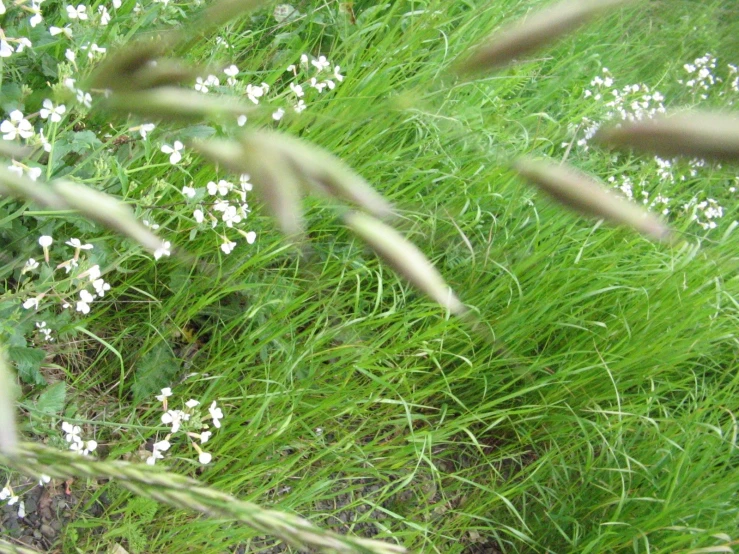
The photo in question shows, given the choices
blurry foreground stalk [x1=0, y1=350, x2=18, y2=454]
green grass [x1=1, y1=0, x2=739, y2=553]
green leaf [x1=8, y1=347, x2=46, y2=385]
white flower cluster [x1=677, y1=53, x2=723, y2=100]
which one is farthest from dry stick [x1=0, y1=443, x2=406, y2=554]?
white flower cluster [x1=677, y1=53, x2=723, y2=100]

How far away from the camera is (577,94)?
9.77 feet

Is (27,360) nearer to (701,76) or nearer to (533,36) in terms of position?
(533,36)

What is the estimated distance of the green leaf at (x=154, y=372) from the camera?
1.79m

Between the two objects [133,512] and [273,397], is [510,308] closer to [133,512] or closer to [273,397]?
[273,397]

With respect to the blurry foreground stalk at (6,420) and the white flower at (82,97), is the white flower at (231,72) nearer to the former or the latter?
the white flower at (82,97)

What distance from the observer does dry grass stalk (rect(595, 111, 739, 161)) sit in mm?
500

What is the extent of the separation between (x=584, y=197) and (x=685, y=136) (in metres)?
0.09

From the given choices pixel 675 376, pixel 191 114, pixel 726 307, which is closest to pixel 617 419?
pixel 675 376

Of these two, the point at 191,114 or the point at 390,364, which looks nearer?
the point at 191,114

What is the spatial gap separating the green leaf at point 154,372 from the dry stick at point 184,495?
127 cm

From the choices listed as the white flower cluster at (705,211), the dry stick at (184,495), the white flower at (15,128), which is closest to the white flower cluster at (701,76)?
the white flower cluster at (705,211)

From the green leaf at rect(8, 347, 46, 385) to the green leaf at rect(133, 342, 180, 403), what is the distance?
27 centimetres

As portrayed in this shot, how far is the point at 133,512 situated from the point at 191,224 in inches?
26.9

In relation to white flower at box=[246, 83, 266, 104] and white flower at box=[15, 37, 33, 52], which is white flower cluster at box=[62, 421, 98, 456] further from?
white flower at box=[246, 83, 266, 104]
